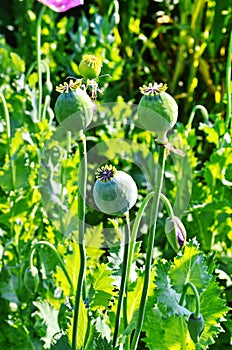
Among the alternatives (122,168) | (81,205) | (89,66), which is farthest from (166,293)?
(122,168)

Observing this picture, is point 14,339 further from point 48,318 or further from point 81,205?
point 81,205

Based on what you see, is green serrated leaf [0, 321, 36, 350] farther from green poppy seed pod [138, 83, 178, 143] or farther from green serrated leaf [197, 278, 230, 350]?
green poppy seed pod [138, 83, 178, 143]

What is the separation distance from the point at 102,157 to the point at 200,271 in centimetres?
63

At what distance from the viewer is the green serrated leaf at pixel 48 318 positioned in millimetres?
905

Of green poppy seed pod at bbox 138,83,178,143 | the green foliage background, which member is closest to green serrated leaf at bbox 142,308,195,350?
the green foliage background

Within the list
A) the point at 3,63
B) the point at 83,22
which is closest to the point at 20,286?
the point at 3,63

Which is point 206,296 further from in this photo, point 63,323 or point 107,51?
point 107,51

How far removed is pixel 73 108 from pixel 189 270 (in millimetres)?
232

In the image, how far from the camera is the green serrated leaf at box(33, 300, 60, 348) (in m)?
0.91

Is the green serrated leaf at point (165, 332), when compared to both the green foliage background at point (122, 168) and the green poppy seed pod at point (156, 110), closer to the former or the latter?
the green foliage background at point (122, 168)

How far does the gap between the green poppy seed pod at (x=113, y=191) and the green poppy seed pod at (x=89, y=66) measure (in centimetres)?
9

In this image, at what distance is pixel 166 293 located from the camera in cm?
73

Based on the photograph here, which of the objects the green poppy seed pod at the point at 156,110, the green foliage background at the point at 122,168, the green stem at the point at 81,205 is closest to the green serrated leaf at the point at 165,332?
the green foliage background at the point at 122,168

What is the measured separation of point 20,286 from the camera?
106cm
